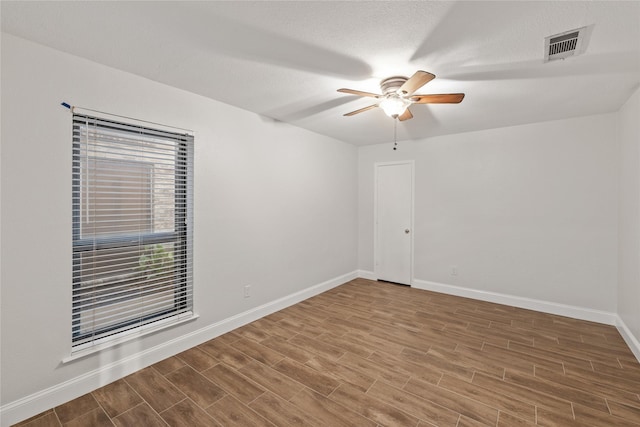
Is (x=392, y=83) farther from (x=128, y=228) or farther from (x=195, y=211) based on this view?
(x=128, y=228)

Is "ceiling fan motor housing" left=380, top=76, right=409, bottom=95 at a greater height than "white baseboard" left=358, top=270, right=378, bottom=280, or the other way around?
"ceiling fan motor housing" left=380, top=76, right=409, bottom=95

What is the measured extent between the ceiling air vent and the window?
2925 millimetres

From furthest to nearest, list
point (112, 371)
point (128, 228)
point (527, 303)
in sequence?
point (527, 303) < point (128, 228) < point (112, 371)

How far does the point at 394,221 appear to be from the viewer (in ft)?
16.3

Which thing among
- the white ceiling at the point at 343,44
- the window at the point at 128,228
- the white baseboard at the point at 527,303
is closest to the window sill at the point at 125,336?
the window at the point at 128,228

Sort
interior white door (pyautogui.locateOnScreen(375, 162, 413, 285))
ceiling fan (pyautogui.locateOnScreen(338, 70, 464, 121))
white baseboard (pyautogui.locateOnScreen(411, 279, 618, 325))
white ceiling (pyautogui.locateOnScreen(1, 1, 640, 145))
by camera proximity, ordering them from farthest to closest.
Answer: interior white door (pyautogui.locateOnScreen(375, 162, 413, 285)) < white baseboard (pyautogui.locateOnScreen(411, 279, 618, 325)) < ceiling fan (pyautogui.locateOnScreen(338, 70, 464, 121)) < white ceiling (pyautogui.locateOnScreen(1, 1, 640, 145))

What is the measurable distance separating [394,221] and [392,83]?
2933 millimetres

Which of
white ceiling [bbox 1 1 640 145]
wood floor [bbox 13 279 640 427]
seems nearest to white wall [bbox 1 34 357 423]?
white ceiling [bbox 1 1 640 145]

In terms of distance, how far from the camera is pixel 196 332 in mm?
2838

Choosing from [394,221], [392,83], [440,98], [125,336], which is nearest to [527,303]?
[394,221]

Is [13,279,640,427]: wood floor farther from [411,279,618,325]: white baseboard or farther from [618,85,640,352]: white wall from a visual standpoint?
[618,85,640,352]: white wall

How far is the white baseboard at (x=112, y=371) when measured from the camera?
6.12 feet

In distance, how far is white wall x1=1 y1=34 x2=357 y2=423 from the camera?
6.13 ft

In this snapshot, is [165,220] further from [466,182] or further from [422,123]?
[466,182]
